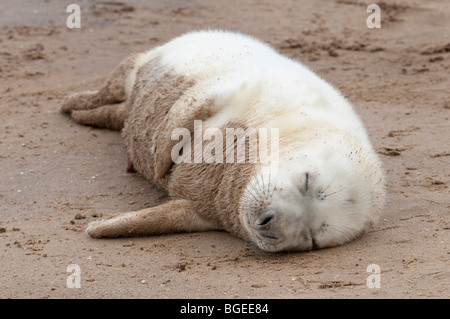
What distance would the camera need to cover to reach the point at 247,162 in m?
4.59

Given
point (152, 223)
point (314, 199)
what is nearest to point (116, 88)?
point (152, 223)

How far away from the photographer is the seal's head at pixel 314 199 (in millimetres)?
4062

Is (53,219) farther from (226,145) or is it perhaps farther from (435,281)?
(435,281)

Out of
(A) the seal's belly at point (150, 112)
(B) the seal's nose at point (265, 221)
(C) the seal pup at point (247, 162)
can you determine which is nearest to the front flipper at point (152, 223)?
(C) the seal pup at point (247, 162)

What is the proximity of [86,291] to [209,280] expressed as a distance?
0.61 metres

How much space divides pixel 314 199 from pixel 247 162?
1.95 ft

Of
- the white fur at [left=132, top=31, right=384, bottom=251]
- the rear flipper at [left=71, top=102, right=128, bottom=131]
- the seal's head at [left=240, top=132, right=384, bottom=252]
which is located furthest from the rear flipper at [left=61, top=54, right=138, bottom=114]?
the seal's head at [left=240, top=132, right=384, bottom=252]

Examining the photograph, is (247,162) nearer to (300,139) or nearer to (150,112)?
(300,139)

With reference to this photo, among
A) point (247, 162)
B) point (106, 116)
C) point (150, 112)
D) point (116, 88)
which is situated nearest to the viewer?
point (247, 162)

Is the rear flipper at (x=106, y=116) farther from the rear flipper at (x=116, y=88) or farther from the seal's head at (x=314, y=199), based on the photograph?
the seal's head at (x=314, y=199)

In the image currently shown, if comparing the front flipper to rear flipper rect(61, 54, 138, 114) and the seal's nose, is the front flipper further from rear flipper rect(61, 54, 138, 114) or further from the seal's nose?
rear flipper rect(61, 54, 138, 114)

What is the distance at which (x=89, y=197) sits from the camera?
5574mm

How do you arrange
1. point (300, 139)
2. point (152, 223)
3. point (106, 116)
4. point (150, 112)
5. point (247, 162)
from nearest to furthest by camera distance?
Answer: point (300, 139), point (247, 162), point (152, 223), point (150, 112), point (106, 116)

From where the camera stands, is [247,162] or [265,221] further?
[247,162]
